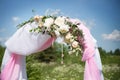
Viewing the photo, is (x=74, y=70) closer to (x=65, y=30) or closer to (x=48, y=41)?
(x=48, y=41)

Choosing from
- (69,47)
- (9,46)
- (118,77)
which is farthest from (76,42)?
(118,77)

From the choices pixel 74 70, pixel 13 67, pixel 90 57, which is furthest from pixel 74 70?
pixel 90 57

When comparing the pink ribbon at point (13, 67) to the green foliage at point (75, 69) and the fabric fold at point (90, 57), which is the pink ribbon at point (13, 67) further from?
the green foliage at point (75, 69)

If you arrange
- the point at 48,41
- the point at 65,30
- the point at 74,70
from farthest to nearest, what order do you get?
1. the point at 74,70
2. the point at 48,41
3. the point at 65,30

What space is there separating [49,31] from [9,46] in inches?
16.3

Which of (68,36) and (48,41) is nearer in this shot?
(68,36)

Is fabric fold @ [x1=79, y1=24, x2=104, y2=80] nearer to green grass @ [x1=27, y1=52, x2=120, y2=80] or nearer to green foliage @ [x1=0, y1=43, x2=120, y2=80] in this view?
green foliage @ [x1=0, y1=43, x2=120, y2=80]

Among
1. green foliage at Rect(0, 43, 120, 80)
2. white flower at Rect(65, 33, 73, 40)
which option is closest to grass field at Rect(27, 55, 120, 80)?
green foliage at Rect(0, 43, 120, 80)

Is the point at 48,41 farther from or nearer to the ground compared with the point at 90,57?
farther from the ground

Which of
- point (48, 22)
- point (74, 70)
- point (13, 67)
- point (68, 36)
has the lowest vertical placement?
point (13, 67)

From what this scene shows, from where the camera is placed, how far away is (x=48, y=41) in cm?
346

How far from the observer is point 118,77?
6.37 meters

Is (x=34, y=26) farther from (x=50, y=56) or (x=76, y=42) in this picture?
(x=50, y=56)

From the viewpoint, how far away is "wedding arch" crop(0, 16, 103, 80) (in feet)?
10.5
